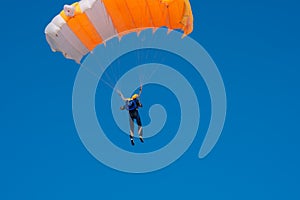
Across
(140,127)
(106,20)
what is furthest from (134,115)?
(106,20)

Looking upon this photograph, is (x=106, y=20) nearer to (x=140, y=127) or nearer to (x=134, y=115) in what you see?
(x=134, y=115)

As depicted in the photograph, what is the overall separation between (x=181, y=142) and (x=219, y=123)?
150 centimetres

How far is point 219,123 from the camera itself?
22.2 meters

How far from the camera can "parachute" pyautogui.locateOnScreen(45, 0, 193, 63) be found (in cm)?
1759

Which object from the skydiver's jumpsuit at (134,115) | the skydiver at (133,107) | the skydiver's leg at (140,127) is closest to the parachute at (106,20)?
the skydiver at (133,107)

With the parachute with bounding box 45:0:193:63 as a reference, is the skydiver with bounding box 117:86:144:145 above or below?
below

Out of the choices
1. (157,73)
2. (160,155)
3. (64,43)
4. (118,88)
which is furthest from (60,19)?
(160,155)

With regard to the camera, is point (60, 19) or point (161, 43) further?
point (161, 43)

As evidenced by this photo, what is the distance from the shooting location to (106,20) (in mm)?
18000

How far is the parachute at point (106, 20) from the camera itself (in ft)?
57.7

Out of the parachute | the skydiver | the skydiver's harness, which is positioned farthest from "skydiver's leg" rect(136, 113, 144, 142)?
the parachute

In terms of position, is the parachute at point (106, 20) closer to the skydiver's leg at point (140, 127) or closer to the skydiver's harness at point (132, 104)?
the skydiver's harness at point (132, 104)

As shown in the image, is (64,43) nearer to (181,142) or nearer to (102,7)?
(102,7)

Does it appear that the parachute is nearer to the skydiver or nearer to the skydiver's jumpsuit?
the skydiver
